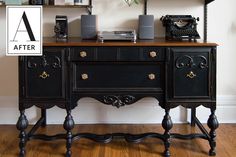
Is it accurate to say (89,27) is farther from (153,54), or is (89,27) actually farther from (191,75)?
(191,75)

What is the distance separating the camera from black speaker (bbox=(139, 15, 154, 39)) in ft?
9.81

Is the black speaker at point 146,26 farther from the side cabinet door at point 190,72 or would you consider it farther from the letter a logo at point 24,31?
the letter a logo at point 24,31

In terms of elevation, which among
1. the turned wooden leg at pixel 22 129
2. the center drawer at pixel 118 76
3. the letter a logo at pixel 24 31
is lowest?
the turned wooden leg at pixel 22 129

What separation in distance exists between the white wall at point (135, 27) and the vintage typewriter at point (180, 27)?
29 cm

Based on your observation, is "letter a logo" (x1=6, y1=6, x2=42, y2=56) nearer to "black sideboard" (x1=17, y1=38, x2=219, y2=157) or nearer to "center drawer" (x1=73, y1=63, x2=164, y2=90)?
"black sideboard" (x1=17, y1=38, x2=219, y2=157)

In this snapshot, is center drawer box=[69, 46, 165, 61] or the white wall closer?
center drawer box=[69, 46, 165, 61]

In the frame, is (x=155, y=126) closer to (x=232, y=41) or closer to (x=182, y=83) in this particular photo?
(x=182, y=83)

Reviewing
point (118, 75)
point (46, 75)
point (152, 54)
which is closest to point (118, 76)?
point (118, 75)

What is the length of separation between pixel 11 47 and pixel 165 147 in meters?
1.32

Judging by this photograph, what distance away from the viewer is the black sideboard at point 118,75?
8.41 feet

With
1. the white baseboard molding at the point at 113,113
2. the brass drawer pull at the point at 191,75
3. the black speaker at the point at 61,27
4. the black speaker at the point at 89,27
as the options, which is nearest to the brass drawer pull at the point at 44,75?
the black speaker at the point at 61,27

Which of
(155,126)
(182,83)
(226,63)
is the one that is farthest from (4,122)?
(226,63)

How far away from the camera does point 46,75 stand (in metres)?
2.56

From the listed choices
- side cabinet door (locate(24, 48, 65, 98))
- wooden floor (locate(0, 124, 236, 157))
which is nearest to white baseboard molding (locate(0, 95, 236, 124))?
wooden floor (locate(0, 124, 236, 157))
